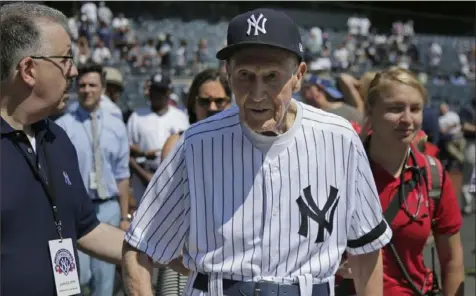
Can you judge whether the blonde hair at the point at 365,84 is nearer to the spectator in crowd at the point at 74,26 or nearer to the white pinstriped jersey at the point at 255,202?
the white pinstriped jersey at the point at 255,202

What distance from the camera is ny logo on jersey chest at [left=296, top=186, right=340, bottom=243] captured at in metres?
2.80

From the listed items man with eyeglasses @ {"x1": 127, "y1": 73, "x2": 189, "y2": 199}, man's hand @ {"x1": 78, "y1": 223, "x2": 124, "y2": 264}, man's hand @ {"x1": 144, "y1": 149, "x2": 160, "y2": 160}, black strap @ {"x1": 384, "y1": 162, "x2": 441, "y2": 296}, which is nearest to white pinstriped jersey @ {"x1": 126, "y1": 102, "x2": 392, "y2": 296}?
man's hand @ {"x1": 78, "y1": 223, "x2": 124, "y2": 264}

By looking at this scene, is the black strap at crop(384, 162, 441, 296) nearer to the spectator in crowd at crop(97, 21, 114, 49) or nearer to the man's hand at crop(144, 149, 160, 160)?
the man's hand at crop(144, 149, 160, 160)

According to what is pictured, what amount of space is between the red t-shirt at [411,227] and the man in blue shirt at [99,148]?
3.18m

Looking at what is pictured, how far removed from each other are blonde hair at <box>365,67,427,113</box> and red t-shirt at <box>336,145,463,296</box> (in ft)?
1.09

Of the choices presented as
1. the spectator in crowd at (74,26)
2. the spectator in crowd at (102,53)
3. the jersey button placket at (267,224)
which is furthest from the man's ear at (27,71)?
the spectator in crowd at (102,53)

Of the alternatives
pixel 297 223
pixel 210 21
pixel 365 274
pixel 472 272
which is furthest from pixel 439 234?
pixel 210 21

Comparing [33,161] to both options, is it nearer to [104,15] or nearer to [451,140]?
[451,140]

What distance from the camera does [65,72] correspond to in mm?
3105

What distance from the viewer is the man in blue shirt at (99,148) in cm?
713

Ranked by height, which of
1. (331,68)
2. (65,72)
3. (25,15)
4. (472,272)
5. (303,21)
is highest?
(303,21)

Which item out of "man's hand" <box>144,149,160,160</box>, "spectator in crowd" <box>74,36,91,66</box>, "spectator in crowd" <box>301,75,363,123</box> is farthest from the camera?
"spectator in crowd" <box>74,36,91,66</box>

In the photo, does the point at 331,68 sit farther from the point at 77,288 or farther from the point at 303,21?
the point at 77,288

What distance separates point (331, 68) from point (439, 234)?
29576mm
